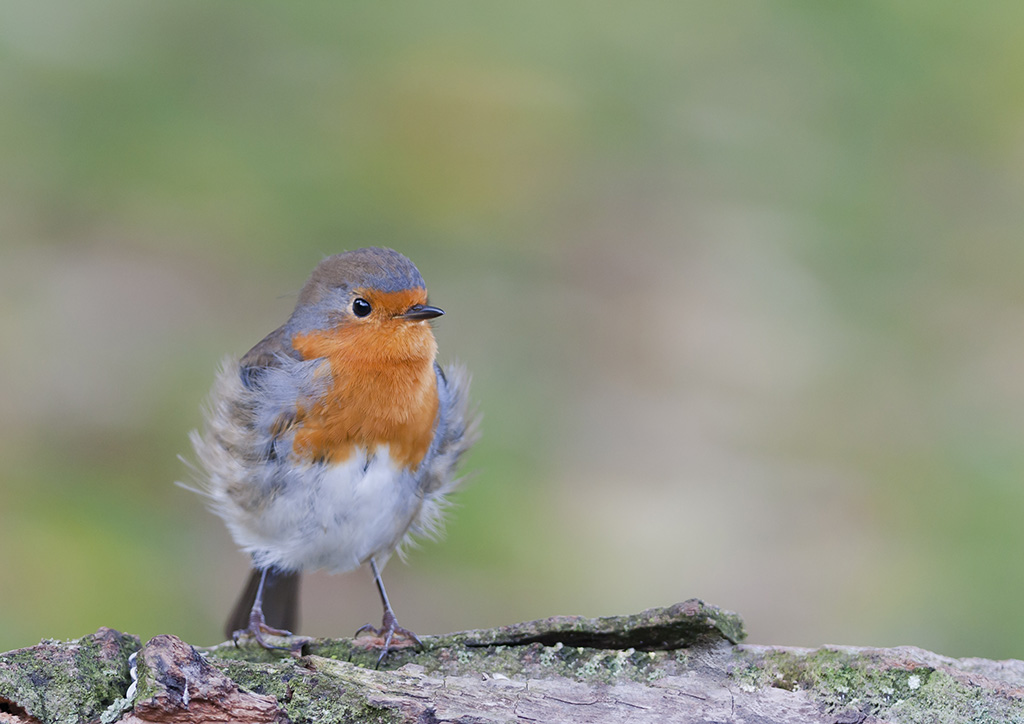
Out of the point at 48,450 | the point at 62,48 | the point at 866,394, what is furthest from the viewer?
the point at 62,48

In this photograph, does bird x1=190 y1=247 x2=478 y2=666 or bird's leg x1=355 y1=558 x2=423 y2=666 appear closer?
bird's leg x1=355 y1=558 x2=423 y2=666

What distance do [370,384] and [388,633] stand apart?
0.74 metres

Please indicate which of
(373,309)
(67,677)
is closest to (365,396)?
(373,309)

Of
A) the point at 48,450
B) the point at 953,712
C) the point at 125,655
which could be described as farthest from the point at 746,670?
the point at 48,450

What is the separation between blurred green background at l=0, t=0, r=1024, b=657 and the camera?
5.03 meters

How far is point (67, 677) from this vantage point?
2.41 metres

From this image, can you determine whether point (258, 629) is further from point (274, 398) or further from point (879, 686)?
point (879, 686)

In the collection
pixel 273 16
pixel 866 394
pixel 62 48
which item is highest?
pixel 273 16

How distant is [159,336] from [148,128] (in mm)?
1443

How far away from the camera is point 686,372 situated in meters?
6.39

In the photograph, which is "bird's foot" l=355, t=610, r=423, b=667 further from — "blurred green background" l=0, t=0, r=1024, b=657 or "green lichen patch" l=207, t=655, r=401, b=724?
"blurred green background" l=0, t=0, r=1024, b=657

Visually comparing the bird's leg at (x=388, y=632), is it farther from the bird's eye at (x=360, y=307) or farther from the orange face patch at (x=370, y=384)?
the bird's eye at (x=360, y=307)

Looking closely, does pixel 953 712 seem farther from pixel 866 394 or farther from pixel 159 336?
pixel 159 336

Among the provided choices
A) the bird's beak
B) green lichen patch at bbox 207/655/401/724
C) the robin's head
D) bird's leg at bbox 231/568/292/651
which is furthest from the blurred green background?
green lichen patch at bbox 207/655/401/724
